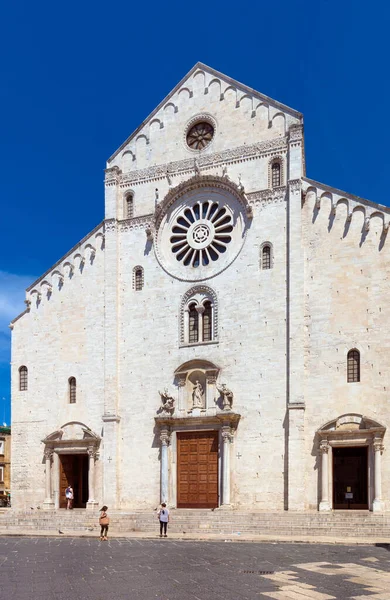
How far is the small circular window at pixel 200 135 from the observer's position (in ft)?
112

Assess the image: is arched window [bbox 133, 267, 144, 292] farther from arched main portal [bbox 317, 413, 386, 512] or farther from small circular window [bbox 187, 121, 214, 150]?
arched main portal [bbox 317, 413, 386, 512]

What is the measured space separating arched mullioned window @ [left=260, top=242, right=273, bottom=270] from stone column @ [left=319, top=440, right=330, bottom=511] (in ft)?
25.7

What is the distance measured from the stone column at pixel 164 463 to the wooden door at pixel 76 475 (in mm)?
4758

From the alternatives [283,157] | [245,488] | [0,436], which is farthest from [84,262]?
[0,436]

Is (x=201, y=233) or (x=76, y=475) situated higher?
(x=201, y=233)

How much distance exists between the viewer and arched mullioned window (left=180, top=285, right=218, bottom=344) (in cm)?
3239

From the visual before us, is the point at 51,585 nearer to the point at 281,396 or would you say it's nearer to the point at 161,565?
the point at 161,565

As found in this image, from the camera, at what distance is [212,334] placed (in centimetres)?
3216

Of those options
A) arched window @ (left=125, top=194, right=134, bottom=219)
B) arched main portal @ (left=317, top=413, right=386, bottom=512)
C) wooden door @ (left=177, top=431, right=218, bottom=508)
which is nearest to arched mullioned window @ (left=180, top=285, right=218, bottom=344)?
wooden door @ (left=177, top=431, right=218, bottom=508)

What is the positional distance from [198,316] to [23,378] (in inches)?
397

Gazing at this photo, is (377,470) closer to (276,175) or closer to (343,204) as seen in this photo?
(343,204)

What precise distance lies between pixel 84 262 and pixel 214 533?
1526 cm

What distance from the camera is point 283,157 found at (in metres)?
31.8

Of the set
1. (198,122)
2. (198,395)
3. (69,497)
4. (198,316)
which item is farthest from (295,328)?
(69,497)
